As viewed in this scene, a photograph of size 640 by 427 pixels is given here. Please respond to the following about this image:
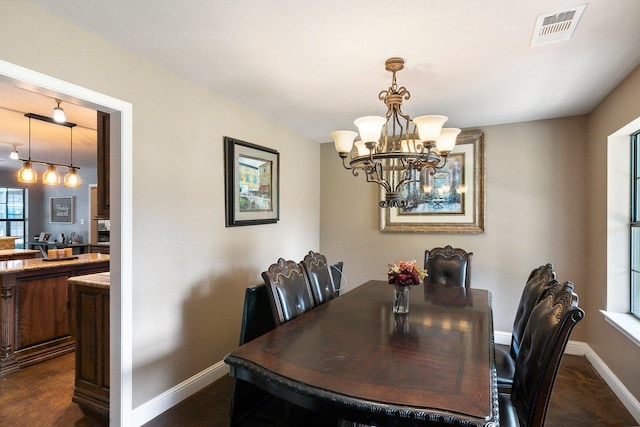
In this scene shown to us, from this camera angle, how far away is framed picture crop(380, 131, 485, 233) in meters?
3.79

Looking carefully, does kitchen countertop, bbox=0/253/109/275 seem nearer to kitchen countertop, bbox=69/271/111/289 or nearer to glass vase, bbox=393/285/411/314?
kitchen countertop, bbox=69/271/111/289

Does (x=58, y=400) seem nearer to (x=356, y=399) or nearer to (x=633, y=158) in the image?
(x=356, y=399)

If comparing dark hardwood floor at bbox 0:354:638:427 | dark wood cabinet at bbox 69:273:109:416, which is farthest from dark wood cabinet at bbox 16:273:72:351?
dark wood cabinet at bbox 69:273:109:416

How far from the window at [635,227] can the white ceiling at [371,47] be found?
1.83 feet

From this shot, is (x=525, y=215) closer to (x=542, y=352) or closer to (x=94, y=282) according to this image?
(x=542, y=352)

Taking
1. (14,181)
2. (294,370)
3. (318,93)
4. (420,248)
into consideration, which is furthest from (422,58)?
(14,181)

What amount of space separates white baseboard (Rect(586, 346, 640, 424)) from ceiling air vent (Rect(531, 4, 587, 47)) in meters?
2.48

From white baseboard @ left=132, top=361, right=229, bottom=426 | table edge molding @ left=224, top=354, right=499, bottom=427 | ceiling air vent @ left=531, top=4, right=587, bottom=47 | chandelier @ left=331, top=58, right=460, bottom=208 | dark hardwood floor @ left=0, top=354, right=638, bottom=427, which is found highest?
ceiling air vent @ left=531, top=4, right=587, bottom=47

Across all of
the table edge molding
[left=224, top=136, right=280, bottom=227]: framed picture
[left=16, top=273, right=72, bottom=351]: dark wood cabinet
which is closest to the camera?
the table edge molding

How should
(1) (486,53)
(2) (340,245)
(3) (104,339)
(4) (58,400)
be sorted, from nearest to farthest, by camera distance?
(1) (486,53), (3) (104,339), (4) (58,400), (2) (340,245)

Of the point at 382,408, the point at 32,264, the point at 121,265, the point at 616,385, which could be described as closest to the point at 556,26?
the point at 382,408

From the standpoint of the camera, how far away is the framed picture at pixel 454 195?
12.4 ft

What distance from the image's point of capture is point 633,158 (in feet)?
8.99

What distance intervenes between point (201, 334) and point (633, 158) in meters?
3.82
